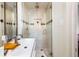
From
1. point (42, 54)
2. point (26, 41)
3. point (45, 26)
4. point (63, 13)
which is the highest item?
point (63, 13)

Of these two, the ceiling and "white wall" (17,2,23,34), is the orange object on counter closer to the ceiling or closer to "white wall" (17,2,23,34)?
"white wall" (17,2,23,34)

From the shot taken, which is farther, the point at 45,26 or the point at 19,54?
the point at 45,26

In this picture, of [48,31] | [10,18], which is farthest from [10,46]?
A: [48,31]

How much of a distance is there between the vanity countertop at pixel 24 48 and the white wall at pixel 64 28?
0.25 m

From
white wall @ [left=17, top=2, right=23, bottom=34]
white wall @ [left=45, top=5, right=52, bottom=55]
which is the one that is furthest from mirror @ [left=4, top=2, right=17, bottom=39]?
white wall @ [left=45, top=5, right=52, bottom=55]

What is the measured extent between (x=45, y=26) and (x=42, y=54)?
0.29m

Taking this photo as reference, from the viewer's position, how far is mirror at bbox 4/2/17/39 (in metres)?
1.47

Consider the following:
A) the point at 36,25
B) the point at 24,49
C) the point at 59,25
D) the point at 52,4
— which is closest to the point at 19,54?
the point at 24,49

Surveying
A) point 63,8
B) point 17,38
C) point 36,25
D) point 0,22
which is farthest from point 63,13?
point 0,22

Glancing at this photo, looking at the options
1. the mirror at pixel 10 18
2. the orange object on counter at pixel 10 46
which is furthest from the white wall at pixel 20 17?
the orange object on counter at pixel 10 46

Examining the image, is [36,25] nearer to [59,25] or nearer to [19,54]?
[59,25]

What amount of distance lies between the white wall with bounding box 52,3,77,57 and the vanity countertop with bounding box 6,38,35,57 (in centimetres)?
25

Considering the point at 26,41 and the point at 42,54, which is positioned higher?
the point at 26,41

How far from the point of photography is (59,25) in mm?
1512
